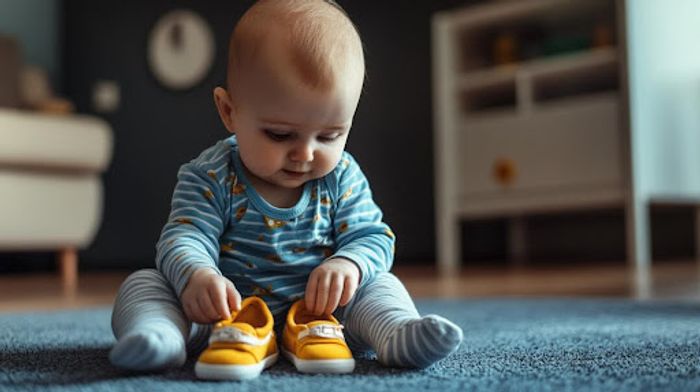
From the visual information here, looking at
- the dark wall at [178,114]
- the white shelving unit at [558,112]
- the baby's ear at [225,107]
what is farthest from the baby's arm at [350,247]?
the dark wall at [178,114]

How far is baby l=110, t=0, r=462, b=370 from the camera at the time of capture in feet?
1.96

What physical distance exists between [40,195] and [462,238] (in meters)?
1.64

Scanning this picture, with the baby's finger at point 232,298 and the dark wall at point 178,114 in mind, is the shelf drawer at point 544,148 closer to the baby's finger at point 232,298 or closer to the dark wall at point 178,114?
the dark wall at point 178,114

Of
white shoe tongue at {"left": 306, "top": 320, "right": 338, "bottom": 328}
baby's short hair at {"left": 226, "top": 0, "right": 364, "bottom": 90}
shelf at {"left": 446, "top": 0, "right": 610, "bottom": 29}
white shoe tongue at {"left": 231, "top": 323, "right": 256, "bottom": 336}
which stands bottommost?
white shoe tongue at {"left": 306, "top": 320, "right": 338, "bottom": 328}

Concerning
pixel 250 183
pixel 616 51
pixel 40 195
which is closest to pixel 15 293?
pixel 40 195

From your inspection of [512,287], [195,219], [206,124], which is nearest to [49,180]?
[206,124]

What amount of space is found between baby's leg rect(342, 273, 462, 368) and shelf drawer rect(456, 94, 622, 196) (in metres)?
1.75

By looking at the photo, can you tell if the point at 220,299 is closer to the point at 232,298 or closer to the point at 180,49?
the point at 232,298

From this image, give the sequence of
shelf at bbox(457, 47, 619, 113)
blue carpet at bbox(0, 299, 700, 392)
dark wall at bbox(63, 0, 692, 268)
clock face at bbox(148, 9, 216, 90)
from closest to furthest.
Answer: blue carpet at bbox(0, 299, 700, 392), shelf at bbox(457, 47, 619, 113), dark wall at bbox(63, 0, 692, 268), clock face at bbox(148, 9, 216, 90)

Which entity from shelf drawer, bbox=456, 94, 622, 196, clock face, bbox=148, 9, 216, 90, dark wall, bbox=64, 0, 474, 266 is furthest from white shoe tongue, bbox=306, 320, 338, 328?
clock face, bbox=148, 9, 216, 90

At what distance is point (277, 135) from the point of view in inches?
25.0

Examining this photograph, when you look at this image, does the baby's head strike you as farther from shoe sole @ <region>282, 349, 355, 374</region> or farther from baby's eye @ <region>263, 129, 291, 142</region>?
shoe sole @ <region>282, 349, 355, 374</region>

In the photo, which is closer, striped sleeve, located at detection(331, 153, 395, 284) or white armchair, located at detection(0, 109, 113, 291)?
striped sleeve, located at detection(331, 153, 395, 284)

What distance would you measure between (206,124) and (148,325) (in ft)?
6.71
